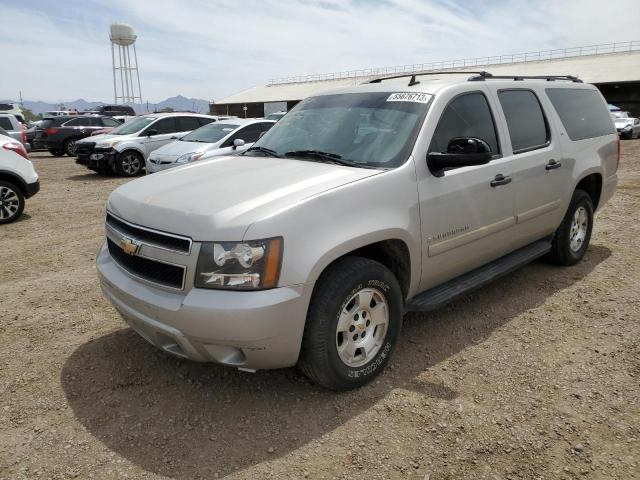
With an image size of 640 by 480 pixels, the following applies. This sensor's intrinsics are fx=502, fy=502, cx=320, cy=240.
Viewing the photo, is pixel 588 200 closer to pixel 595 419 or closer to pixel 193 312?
pixel 595 419

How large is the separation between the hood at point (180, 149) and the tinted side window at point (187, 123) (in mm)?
2828

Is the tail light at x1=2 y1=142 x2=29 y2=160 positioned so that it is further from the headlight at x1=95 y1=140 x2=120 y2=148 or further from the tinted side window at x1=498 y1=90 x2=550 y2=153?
the tinted side window at x1=498 y1=90 x2=550 y2=153

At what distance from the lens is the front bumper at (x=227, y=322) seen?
2.51 m

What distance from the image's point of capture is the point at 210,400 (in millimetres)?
3043

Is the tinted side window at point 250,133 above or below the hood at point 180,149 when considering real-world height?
above

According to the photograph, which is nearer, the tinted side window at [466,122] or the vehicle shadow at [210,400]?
the vehicle shadow at [210,400]

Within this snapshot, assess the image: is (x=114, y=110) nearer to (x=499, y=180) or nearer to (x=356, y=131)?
(x=356, y=131)

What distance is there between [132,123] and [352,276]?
12963 mm

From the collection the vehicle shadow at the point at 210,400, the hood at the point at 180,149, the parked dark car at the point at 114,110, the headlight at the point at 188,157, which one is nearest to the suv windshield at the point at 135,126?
the hood at the point at 180,149

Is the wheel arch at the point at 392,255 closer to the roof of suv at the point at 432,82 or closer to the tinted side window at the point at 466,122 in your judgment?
the tinted side window at the point at 466,122

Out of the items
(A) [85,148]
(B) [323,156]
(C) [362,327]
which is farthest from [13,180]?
(C) [362,327]

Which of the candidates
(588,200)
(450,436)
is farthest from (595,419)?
(588,200)

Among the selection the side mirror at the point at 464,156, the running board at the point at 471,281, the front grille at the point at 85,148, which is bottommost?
the running board at the point at 471,281

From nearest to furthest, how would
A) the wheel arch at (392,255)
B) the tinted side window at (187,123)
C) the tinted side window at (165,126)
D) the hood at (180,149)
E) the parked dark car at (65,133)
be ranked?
the wheel arch at (392,255), the hood at (180,149), the tinted side window at (165,126), the tinted side window at (187,123), the parked dark car at (65,133)
